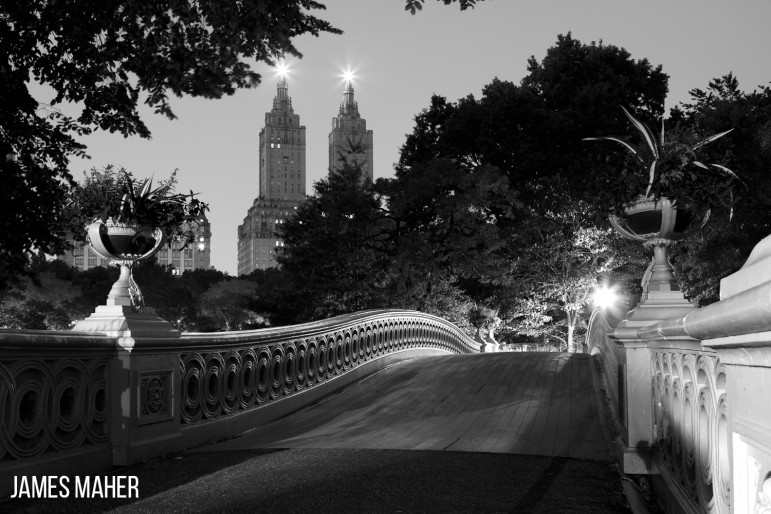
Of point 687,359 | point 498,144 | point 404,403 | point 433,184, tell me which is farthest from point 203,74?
point 498,144

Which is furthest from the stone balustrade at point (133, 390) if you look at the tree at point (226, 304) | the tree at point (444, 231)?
the tree at point (226, 304)

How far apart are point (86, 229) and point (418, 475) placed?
4.42m

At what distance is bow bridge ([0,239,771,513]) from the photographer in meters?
2.27

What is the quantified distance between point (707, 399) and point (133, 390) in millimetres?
5421

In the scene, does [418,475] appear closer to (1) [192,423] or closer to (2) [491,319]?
(1) [192,423]

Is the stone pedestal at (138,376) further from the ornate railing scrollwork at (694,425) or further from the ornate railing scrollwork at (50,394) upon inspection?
the ornate railing scrollwork at (694,425)

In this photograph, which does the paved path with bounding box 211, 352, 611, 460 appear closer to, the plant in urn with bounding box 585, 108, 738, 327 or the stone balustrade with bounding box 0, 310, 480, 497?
the stone balustrade with bounding box 0, 310, 480, 497

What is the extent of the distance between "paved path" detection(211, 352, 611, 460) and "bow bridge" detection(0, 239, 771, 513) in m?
0.03

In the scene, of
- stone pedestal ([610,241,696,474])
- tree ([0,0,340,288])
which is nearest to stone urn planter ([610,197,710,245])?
stone pedestal ([610,241,696,474])

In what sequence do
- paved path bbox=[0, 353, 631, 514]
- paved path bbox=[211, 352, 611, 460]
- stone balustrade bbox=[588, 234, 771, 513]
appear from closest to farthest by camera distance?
1. stone balustrade bbox=[588, 234, 771, 513]
2. paved path bbox=[0, 353, 631, 514]
3. paved path bbox=[211, 352, 611, 460]

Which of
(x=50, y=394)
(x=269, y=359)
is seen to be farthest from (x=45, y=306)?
(x=50, y=394)

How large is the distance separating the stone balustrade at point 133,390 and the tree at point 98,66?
3913mm

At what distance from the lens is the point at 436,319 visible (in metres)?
23.0

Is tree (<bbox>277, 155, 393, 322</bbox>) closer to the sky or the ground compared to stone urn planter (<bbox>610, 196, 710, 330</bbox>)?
closer to the sky
